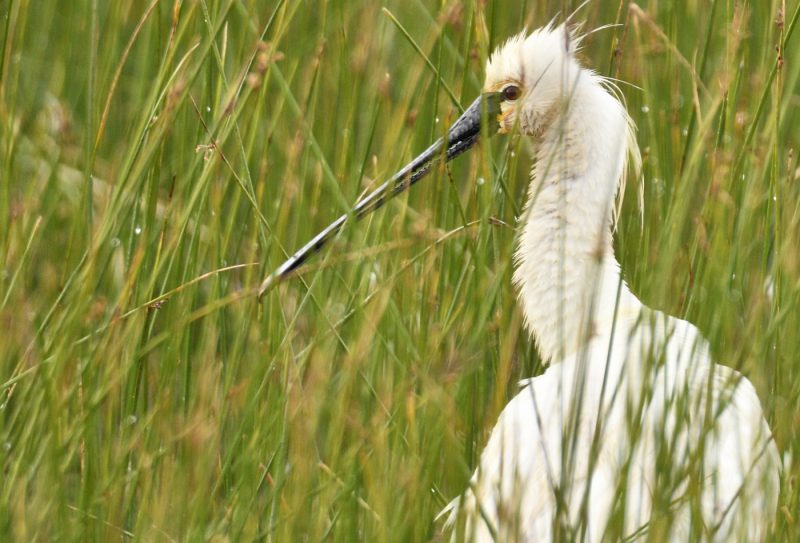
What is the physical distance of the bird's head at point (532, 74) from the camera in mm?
2453

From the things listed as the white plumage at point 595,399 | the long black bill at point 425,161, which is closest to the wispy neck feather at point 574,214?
the white plumage at point 595,399

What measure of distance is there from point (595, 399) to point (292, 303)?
775 millimetres

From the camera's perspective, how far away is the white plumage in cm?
154

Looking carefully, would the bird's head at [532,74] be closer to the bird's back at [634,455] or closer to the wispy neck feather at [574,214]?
the wispy neck feather at [574,214]

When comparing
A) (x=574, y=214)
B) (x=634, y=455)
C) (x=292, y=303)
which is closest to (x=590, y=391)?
(x=634, y=455)

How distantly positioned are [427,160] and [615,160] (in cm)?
34

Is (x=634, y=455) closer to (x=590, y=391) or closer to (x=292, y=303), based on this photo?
(x=590, y=391)

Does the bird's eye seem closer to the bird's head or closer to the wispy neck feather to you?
the bird's head

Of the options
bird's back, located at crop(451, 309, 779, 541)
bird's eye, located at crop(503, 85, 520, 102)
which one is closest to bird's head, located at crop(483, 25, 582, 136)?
bird's eye, located at crop(503, 85, 520, 102)

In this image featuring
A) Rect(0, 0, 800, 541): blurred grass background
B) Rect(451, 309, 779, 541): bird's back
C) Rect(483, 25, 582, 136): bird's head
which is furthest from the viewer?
Rect(483, 25, 582, 136): bird's head

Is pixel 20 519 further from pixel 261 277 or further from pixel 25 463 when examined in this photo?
pixel 261 277

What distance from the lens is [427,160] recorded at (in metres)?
2.47

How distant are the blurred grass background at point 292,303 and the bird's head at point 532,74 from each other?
0.05 meters

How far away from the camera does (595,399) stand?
1977 millimetres
